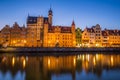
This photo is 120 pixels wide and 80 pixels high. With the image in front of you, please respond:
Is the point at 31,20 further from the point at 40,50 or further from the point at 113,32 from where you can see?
the point at 113,32

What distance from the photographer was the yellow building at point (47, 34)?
299ft

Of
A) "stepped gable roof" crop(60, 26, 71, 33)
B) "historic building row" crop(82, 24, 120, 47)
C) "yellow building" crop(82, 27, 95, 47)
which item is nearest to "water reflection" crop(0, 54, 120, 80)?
"stepped gable roof" crop(60, 26, 71, 33)

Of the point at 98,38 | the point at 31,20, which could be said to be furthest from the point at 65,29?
the point at 98,38

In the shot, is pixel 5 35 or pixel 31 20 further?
pixel 31 20

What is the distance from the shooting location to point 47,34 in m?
91.4

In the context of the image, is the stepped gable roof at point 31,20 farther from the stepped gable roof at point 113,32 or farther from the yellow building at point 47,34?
the stepped gable roof at point 113,32

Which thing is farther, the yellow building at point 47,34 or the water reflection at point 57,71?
the yellow building at point 47,34

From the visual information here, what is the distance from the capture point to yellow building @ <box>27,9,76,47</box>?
299 feet

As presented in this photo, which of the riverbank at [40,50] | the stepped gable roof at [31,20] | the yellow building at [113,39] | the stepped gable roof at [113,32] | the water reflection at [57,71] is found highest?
the stepped gable roof at [31,20]

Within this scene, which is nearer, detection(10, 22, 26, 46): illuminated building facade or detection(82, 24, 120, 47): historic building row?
detection(10, 22, 26, 46): illuminated building facade

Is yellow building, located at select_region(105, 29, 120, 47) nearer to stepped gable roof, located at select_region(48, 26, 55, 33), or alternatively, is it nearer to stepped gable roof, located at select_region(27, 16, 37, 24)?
stepped gable roof, located at select_region(48, 26, 55, 33)

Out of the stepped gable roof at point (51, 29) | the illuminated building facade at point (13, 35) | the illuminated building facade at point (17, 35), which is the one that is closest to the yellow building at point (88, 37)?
the stepped gable roof at point (51, 29)

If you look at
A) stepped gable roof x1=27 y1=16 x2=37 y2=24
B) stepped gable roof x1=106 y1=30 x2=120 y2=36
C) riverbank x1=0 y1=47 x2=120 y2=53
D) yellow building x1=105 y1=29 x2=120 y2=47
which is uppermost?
stepped gable roof x1=27 y1=16 x2=37 y2=24

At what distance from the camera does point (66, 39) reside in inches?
3674
